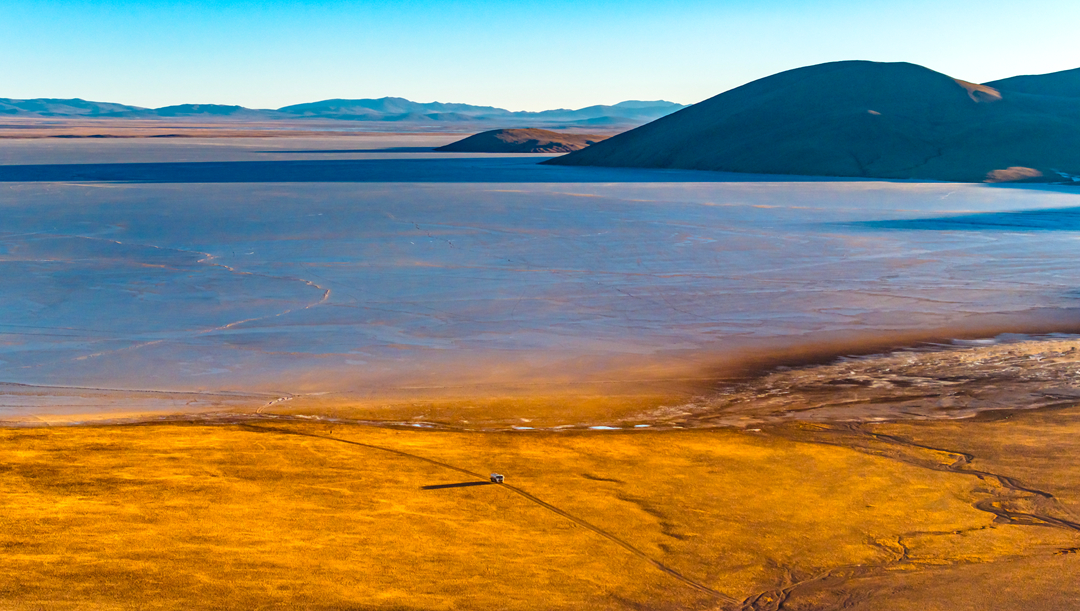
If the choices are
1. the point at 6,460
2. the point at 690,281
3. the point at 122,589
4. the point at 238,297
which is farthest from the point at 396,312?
the point at 122,589

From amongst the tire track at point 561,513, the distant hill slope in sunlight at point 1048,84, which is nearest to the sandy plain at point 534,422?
the tire track at point 561,513

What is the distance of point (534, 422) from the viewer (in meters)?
5.74

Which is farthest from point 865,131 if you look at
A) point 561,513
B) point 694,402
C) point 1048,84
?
point 561,513

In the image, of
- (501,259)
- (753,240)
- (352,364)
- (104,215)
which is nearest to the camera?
(352,364)

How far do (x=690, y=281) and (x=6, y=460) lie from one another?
728 cm

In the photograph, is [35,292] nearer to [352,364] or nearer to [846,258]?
[352,364]

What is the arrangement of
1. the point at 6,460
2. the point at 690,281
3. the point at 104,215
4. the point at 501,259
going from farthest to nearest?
the point at 104,215 → the point at 501,259 → the point at 690,281 → the point at 6,460

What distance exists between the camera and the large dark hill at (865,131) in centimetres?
3216

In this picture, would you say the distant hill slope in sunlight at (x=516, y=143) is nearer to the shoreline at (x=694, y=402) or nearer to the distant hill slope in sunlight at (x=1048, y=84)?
the distant hill slope in sunlight at (x=1048, y=84)

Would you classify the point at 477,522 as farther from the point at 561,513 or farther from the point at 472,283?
the point at 472,283

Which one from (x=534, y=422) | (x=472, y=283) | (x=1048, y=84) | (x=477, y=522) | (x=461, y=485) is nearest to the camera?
(x=477, y=522)

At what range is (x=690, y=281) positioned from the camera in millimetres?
10461

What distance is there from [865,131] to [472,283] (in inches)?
1137

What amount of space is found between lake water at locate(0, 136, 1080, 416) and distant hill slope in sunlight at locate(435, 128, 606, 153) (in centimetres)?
3415
